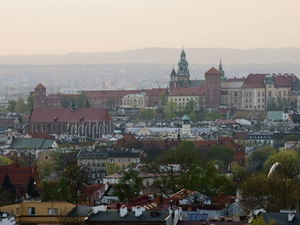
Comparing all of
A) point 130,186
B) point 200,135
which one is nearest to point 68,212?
point 130,186

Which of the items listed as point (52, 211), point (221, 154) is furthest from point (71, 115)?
point (52, 211)

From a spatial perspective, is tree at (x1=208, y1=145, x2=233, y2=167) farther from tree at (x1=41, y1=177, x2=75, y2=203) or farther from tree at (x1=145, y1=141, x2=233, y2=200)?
tree at (x1=41, y1=177, x2=75, y2=203)

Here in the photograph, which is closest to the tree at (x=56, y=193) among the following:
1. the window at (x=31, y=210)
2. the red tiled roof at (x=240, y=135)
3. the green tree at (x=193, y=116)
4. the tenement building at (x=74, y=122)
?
the window at (x=31, y=210)

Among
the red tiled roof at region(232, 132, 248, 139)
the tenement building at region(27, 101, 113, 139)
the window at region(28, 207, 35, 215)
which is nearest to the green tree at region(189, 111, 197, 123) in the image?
the tenement building at region(27, 101, 113, 139)

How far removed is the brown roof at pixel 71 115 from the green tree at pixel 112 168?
5486cm

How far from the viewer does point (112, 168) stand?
90.9m

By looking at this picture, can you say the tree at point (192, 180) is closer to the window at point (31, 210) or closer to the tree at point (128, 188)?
the tree at point (128, 188)

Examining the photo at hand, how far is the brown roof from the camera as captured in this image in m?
149

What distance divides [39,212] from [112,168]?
51.3m

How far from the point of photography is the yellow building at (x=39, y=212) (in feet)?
128

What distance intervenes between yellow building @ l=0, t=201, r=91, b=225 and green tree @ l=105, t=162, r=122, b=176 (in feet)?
161

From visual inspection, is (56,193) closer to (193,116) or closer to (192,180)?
(192,180)

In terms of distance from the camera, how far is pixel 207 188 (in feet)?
177

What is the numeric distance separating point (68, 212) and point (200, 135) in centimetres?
9563
